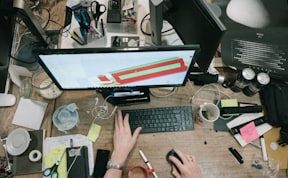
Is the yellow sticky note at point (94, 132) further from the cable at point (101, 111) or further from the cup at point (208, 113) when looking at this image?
the cup at point (208, 113)

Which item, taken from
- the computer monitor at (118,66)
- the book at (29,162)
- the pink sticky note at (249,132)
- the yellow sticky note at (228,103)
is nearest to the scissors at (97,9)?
the computer monitor at (118,66)

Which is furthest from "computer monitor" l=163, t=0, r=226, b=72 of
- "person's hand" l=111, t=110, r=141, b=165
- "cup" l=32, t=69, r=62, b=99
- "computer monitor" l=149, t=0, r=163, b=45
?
"cup" l=32, t=69, r=62, b=99

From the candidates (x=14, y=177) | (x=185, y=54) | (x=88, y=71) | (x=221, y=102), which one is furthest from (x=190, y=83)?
(x=14, y=177)

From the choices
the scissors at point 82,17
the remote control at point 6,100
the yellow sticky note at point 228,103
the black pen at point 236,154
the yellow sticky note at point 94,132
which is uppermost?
the scissors at point 82,17

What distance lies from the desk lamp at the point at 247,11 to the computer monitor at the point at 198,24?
0.93 feet

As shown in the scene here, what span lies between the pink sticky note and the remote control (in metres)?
1.07

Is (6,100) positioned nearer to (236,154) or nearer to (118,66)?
(118,66)

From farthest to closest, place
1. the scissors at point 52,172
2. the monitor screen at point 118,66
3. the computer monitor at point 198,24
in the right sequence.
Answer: the scissors at point 52,172, the computer monitor at point 198,24, the monitor screen at point 118,66

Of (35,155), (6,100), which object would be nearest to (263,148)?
(35,155)

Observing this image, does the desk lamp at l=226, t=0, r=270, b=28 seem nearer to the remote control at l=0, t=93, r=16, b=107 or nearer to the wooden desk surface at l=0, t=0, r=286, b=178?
the wooden desk surface at l=0, t=0, r=286, b=178

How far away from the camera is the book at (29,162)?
1.08 m

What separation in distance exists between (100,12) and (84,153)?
2.29ft

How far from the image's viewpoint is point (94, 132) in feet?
3.83

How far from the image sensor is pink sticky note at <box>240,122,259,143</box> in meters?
1.18
